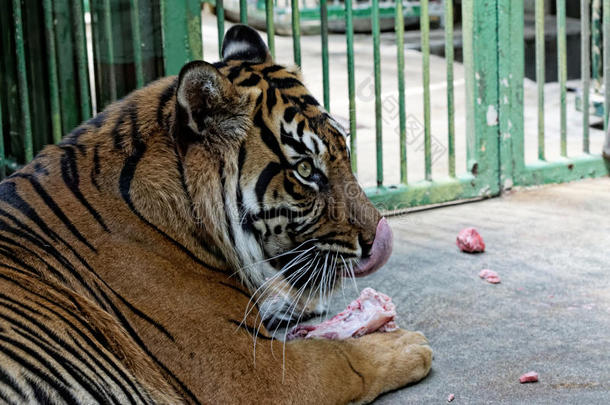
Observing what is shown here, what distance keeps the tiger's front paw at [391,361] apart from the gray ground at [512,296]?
1.8 inches

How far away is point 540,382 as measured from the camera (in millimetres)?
2809

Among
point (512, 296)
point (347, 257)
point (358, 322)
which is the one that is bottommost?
point (512, 296)

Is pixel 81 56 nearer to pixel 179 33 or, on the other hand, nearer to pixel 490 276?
pixel 179 33

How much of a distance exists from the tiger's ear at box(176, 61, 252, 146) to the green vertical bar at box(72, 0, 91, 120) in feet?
5.94

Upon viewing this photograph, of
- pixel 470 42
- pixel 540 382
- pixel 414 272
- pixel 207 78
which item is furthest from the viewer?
pixel 470 42

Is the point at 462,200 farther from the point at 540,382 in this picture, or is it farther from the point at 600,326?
the point at 540,382

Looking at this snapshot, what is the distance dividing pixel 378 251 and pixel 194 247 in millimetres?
581

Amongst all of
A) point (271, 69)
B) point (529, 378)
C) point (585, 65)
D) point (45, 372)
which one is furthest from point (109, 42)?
point (585, 65)

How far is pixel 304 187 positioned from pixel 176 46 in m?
1.90

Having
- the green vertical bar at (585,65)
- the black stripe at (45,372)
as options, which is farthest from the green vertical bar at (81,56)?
the green vertical bar at (585,65)

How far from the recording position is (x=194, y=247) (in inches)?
99.8

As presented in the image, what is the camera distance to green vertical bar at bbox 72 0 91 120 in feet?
13.5

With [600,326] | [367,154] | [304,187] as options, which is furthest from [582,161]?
[304,187]

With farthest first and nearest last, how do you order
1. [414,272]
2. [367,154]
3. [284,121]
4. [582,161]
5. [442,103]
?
1. [442,103]
2. [367,154]
3. [582,161]
4. [414,272]
5. [284,121]
